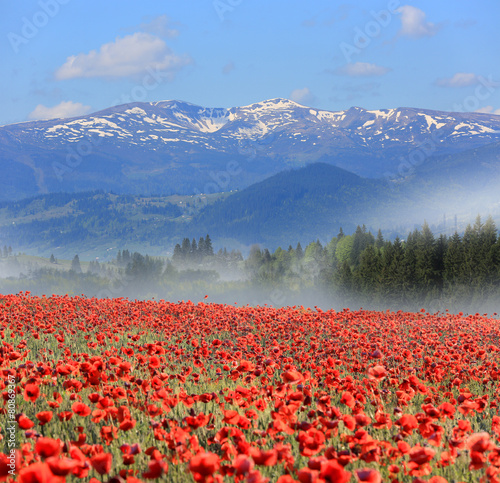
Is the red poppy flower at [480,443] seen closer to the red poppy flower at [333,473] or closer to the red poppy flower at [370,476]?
the red poppy flower at [370,476]

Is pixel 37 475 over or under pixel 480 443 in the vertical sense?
over

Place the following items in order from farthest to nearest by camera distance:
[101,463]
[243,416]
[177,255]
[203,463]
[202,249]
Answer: [202,249], [177,255], [243,416], [101,463], [203,463]

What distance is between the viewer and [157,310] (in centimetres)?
1588

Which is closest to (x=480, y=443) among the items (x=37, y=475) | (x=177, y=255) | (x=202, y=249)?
(x=37, y=475)

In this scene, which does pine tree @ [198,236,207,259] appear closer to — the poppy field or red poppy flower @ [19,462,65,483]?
the poppy field

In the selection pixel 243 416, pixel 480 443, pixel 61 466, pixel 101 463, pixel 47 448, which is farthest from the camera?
pixel 243 416

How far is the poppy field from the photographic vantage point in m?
3.20

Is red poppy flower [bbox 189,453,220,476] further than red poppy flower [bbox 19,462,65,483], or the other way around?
red poppy flower [bbox 189,453,220,476]

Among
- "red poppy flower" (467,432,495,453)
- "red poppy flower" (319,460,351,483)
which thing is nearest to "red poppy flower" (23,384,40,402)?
"red poppy flower" (319,460,351,483)

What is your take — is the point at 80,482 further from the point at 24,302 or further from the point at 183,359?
the point at 24,302

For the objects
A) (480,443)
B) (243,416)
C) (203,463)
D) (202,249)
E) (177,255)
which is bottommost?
(243,416)

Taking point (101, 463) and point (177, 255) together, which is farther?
point (177, 255)

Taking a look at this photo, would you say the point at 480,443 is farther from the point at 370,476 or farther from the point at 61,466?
the point at 61,466

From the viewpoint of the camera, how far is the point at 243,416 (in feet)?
15.0
